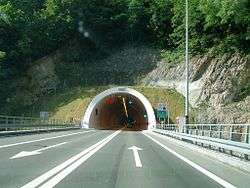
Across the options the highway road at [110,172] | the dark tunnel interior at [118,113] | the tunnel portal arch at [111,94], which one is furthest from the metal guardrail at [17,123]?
the highway road at [110,172]

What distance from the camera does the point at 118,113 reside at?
10381 centimetres

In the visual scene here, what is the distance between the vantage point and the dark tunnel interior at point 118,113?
78.0 m

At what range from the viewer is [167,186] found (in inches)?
481

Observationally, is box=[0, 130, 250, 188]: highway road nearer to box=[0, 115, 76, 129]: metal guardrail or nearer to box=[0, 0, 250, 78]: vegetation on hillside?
box=[0, 115, 76, 129]: metal guardrail

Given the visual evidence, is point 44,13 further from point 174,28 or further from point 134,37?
point 174,28

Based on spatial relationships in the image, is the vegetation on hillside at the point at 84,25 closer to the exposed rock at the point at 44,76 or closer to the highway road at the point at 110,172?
the exposed rock at the point at 44,76

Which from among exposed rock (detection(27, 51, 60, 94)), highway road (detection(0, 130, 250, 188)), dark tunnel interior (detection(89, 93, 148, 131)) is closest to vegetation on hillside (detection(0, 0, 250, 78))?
exposed rock (detection(27, 51, 60, 94))

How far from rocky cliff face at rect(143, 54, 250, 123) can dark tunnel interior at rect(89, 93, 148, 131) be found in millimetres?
6115

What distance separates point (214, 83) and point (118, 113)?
1469 inches

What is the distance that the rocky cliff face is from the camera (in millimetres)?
59594

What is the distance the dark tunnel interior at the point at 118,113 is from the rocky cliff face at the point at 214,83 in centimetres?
611

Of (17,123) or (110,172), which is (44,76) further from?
(110,172)

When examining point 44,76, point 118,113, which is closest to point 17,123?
point 44,76

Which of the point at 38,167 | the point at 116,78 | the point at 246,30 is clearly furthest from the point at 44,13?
the point at 38,167
